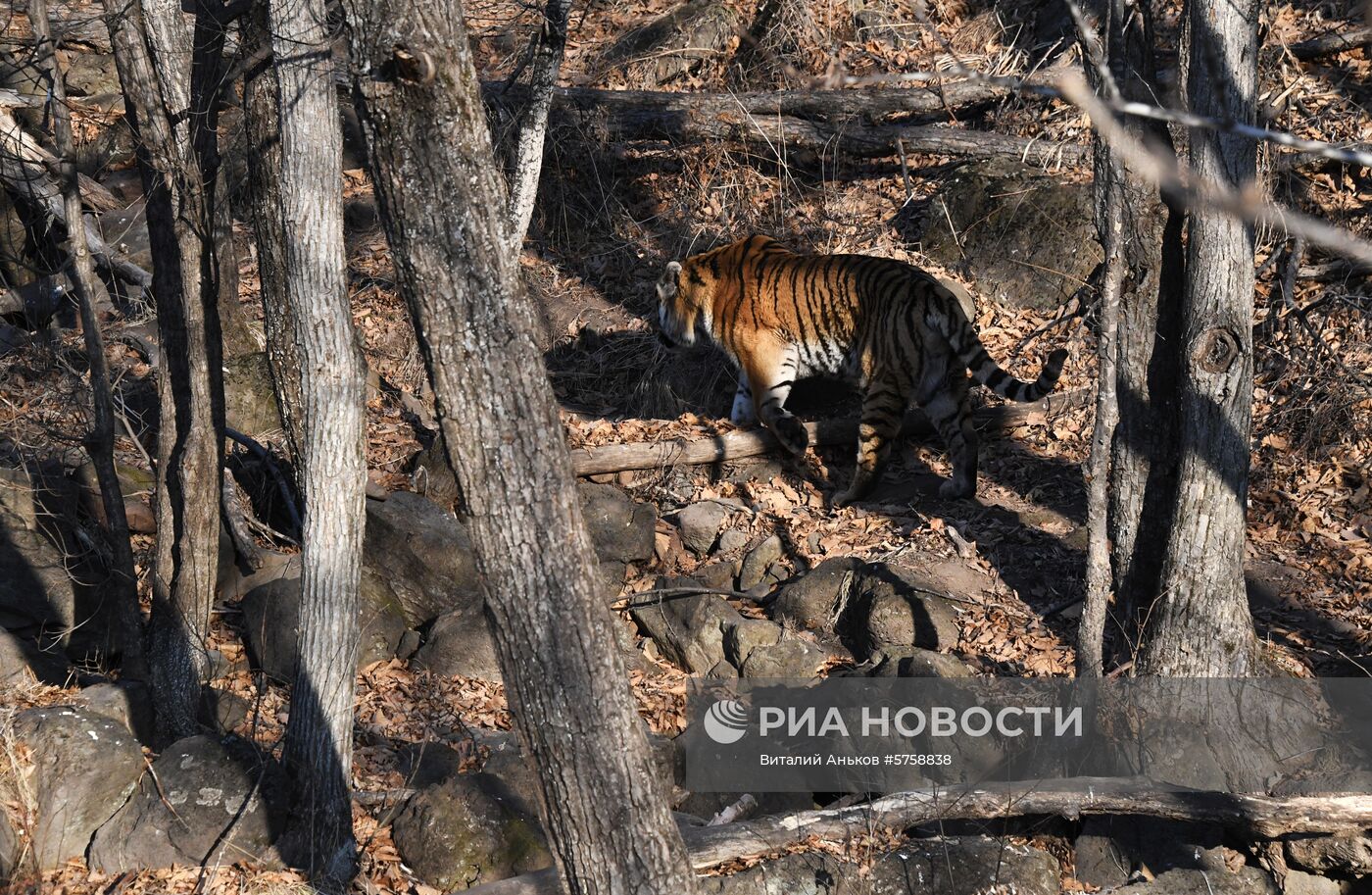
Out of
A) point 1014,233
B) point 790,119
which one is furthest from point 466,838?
point 790,119

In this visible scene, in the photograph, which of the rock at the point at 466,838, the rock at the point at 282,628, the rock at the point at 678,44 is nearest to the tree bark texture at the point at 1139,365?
the rock at the point at 466,838

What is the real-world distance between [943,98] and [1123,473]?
20.4 feet

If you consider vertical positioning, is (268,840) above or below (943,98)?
below

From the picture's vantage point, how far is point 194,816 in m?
5.70

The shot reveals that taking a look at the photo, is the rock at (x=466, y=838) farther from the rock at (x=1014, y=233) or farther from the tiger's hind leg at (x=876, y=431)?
the rock at (x=1014, y=233)

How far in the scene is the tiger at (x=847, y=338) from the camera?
8617 millimetres

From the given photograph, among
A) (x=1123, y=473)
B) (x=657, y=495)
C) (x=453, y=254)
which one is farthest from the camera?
(x=657, y=495)

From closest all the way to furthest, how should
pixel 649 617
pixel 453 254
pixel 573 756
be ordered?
1. pixel 453 254
2. pixel 573 756
3. pixel 649 617

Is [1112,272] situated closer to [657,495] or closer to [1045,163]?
[657,495]

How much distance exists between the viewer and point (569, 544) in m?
3.70

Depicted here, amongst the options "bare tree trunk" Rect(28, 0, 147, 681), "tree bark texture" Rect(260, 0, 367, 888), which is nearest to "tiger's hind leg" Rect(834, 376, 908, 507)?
"tree bark texture" Rect(260, 0, 367, 888)

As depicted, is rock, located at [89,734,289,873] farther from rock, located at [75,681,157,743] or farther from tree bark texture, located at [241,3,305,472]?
tree bark texture, located at [241,3,305,472]

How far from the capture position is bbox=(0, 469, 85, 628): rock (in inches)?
295

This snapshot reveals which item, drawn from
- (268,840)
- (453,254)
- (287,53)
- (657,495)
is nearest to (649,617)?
(657,495)
